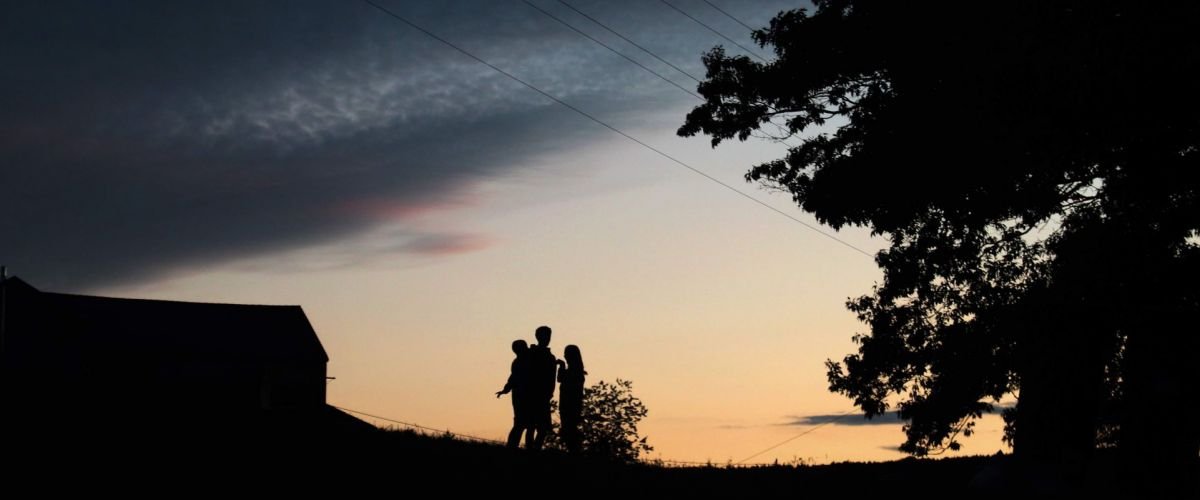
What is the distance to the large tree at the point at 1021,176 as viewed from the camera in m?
16.2

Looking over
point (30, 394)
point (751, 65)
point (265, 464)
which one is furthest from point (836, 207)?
point (30, 394)

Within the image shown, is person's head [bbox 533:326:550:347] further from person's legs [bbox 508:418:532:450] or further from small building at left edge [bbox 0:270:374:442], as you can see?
small building at left edge [bbox 0:270:374:442]

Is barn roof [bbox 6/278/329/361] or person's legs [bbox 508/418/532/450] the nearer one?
person's legs [bbox 508/418/532/450]

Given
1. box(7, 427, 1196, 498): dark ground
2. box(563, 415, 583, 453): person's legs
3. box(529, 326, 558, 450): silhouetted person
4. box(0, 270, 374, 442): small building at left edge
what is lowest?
box(7, 427, 1196, 498): dark ground

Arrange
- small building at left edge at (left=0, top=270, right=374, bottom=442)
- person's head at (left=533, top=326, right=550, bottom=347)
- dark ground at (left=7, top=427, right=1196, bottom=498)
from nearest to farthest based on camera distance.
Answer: dark ground at (left=7, top=427, right=1196, bottom=498) < person's head at (left=533, top=326, right=550, bottom=347) < small building at left edge at (left=0, top=270, right=374, bottom=442)

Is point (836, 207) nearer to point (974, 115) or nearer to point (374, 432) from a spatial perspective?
point (974, 115)

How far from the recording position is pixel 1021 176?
63.8 feet

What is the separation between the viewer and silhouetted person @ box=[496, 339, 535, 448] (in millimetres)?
20156

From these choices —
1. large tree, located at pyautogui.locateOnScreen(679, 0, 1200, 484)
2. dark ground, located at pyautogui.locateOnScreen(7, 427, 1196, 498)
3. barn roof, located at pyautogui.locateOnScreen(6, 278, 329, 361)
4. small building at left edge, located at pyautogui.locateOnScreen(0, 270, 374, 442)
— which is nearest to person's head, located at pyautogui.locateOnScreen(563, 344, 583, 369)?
dark ground, located at pyautogui.locateOnScreen(7, 427, 1196, 498)

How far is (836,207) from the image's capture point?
2200 cm

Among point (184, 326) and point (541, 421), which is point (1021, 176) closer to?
point (541, 421)

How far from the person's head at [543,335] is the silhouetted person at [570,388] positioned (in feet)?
1.41

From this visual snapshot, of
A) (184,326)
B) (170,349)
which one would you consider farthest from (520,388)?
(184,326)

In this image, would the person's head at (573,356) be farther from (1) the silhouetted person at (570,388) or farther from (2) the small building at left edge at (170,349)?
(2) the small building at left edge at (170,349)
